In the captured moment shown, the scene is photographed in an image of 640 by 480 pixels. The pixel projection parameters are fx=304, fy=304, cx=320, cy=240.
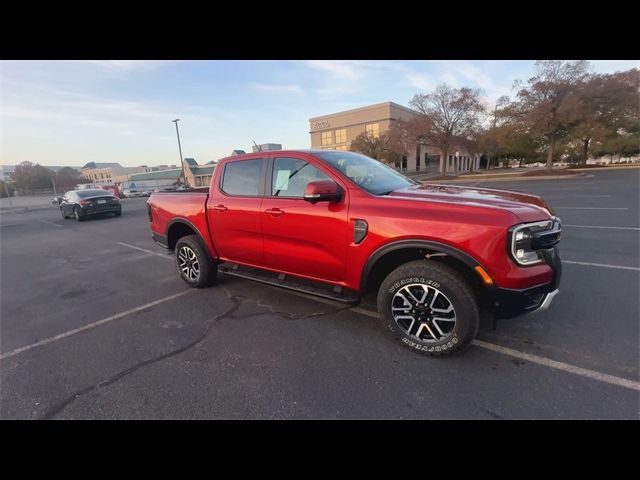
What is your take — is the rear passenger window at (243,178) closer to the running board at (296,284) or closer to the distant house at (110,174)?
the running board at (296,284)

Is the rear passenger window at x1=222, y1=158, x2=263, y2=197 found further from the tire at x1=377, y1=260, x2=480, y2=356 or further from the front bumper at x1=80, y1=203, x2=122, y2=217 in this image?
the front bumper at x1=80, y1=203, x2=122, y2=217

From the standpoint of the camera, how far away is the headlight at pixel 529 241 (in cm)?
236

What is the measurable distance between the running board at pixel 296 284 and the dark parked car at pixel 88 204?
528 inches

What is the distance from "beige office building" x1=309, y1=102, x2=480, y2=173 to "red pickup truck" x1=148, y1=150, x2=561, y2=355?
51639 mm

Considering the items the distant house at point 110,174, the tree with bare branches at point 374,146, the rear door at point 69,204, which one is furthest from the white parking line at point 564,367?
the distant house at point 110,174

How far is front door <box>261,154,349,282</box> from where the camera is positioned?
3041 mm

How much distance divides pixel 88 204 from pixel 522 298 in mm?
16861

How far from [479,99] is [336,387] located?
116 ft

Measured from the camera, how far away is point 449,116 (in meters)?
31.1

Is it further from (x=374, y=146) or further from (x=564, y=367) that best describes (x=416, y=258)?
(x=374, y=146)

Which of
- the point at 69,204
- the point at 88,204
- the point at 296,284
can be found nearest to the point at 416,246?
the point at 296,284

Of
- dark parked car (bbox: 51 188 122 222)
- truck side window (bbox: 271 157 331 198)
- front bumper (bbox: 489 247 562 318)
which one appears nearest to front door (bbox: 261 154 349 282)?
truck side window (bbox: 271 157 331 198)
